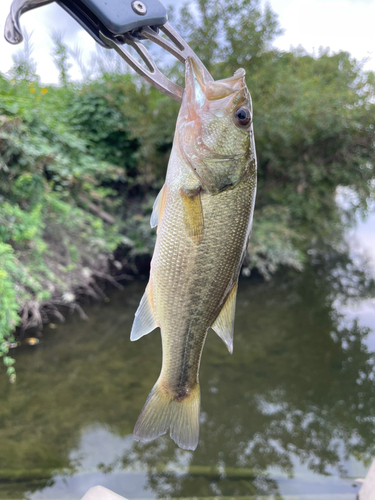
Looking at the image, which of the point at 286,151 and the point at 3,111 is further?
the point at 286,151

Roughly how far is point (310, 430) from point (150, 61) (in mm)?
3652

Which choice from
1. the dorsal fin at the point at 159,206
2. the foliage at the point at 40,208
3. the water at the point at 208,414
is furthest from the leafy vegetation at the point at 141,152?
the dorsal fin at the point at 159,206

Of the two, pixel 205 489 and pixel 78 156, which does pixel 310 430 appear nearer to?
pixel 205 489

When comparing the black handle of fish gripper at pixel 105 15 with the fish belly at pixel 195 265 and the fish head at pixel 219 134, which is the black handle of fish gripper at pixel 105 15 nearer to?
the fish head at pixel 219 134

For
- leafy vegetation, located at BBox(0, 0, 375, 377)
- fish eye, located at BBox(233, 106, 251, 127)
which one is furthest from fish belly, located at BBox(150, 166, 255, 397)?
leafy vegetation, located at BBox(0, 0, 375, 377)

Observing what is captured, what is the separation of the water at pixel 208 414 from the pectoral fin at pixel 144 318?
2217 millimetres

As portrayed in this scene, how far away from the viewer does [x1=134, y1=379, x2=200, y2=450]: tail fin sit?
111cm

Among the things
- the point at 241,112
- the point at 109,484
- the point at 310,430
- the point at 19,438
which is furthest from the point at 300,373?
the point at 241,112

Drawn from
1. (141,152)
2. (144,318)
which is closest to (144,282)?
(141,152)

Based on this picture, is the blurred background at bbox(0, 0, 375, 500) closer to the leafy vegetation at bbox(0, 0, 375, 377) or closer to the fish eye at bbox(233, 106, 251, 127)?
the leafy vegetation at bbox(0, 0, 375, 377)

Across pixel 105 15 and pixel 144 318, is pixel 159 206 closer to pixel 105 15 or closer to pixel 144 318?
pixel 144 318

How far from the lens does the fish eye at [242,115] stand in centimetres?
114

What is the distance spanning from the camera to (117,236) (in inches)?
206

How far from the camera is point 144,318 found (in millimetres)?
1195
